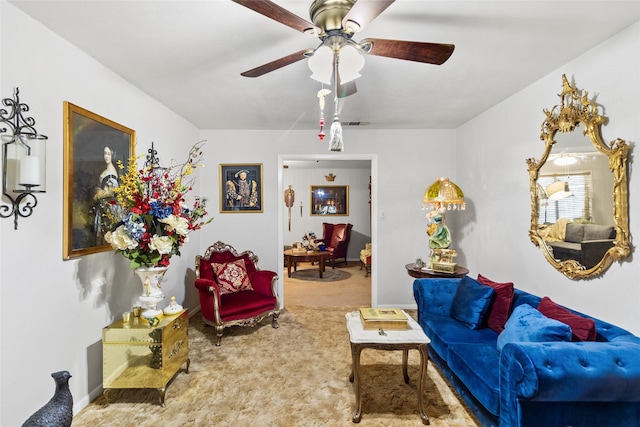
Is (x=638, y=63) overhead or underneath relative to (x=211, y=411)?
overhead

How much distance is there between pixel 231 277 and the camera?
11.8 feet

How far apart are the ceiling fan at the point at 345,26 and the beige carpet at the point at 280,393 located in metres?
2.14

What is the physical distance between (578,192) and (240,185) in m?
3.60

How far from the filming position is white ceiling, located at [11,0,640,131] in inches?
67.1

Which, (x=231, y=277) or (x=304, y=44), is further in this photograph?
(x=231, y=277)

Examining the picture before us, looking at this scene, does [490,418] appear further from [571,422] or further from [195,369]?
[195,369]

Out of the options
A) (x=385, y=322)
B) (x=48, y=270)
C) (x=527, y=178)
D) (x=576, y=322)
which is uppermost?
(x=527, y=178)

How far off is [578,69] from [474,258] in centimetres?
218

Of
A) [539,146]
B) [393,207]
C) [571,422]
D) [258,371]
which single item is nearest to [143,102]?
[258,371]

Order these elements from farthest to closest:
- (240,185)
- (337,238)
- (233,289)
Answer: (337,238)
(240,185)
(233,289)

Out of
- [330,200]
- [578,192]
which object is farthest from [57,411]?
[330,200]

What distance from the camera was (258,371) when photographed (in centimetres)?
266

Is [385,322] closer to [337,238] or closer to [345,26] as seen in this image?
[345,26]

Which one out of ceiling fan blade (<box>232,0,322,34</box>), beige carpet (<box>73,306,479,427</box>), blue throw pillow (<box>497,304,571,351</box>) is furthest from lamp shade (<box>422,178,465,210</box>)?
ceiling fan blade (<box>232,0,322,34</box>)
